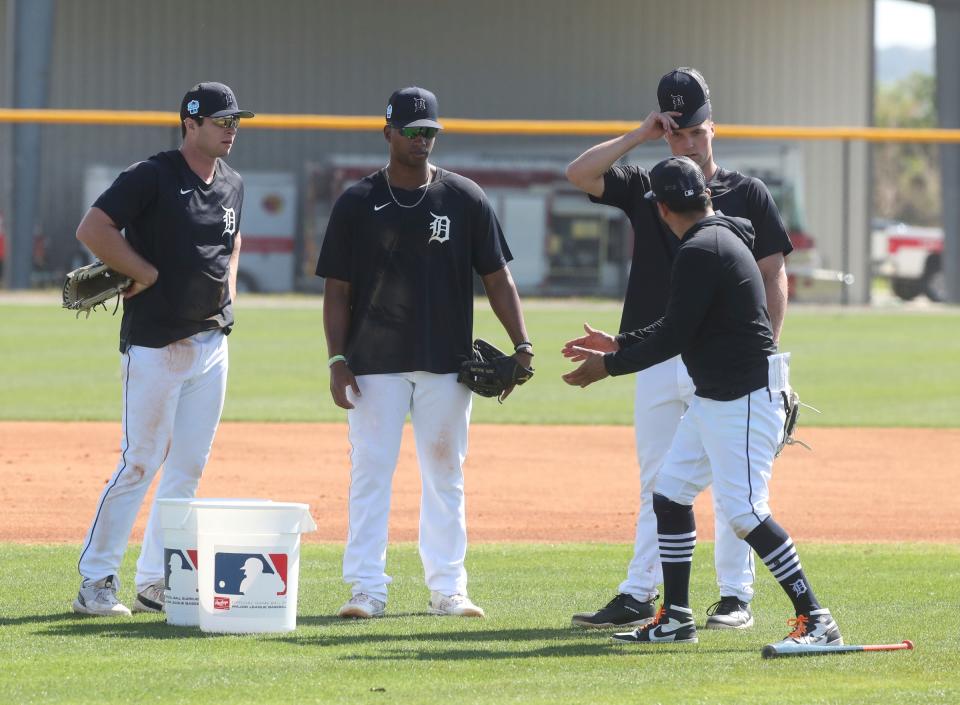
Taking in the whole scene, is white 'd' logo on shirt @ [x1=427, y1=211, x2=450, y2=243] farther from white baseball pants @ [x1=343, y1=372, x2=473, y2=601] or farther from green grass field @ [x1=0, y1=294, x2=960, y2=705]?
green grass field @ [x1=0, y1=294, x2=960, y2=705]

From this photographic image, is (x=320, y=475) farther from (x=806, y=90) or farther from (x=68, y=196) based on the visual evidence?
(x=806, y=90)

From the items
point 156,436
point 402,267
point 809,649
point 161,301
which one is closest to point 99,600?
point 156,436

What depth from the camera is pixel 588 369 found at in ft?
17.7

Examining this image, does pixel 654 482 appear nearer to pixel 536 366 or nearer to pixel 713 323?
pixel 713 323

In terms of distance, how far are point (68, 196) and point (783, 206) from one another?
488 inches

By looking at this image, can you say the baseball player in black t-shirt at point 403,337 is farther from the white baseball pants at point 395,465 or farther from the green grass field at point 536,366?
the green grass field at point 536,366

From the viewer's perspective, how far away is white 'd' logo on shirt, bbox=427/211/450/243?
587 cm

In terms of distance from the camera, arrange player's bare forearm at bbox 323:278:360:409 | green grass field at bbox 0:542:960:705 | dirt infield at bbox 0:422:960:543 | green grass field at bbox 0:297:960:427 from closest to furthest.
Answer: green grass field at bbox 0:542:960:705 → player's bare forearm at bbox 323:278:360:409 → dirt infield at bbox 0:422:960:543 → green grass field at bbox 0:297:960:427

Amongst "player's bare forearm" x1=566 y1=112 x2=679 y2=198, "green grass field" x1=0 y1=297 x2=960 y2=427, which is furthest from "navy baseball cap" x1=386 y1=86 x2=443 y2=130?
"green grass field" x1=0 y1=297 x2=960 y2=427

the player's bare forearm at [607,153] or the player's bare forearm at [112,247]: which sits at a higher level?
the player's bare forearm at [607,153]

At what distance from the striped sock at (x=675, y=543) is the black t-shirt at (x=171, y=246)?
1.94 meters

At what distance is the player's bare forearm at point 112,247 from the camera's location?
5672mm

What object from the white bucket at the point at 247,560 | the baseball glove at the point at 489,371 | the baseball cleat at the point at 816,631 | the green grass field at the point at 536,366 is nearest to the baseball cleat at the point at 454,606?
the white bucket at the point at 247,560

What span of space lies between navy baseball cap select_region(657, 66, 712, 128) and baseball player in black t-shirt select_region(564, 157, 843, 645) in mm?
487
